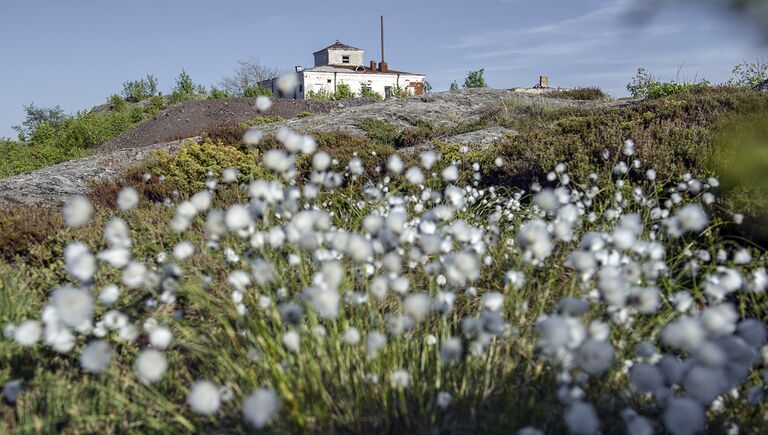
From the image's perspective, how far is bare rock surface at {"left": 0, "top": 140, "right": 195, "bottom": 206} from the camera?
834cm

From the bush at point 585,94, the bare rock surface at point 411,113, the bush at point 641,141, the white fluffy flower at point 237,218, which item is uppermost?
the bush at point 585,94

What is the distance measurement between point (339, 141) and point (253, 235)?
22.4ft

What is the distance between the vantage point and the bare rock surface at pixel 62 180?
27.4 ft

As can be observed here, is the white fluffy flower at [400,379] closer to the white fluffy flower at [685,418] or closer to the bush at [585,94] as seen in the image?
the white fluffy flower at [685,418]

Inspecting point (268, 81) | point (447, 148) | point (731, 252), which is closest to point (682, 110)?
point (447, 148)

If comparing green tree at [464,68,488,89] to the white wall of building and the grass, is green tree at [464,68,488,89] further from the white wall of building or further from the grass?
the grass

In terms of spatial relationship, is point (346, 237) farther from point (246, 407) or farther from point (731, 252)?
point (731, 252)

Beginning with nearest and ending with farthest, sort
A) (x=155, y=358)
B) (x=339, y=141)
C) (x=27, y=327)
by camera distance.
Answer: (x=155, y=358)
(x=27, y=327)
(x=339, y=141)

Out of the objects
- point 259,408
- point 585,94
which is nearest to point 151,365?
point 259,408

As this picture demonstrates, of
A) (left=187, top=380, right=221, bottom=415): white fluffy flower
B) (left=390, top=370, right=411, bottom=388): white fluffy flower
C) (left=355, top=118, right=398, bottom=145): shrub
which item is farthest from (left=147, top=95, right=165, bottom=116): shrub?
(left=187, top=380, right=221, bottom=415): white fluffy flower

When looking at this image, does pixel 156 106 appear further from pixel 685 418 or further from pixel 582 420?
pixel 685 418

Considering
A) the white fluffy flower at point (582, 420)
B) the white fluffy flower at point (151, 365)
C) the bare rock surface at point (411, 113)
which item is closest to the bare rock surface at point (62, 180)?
the bare rock surface at point (411, 113)

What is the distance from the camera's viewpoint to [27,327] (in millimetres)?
2209

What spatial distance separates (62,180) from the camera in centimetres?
921
